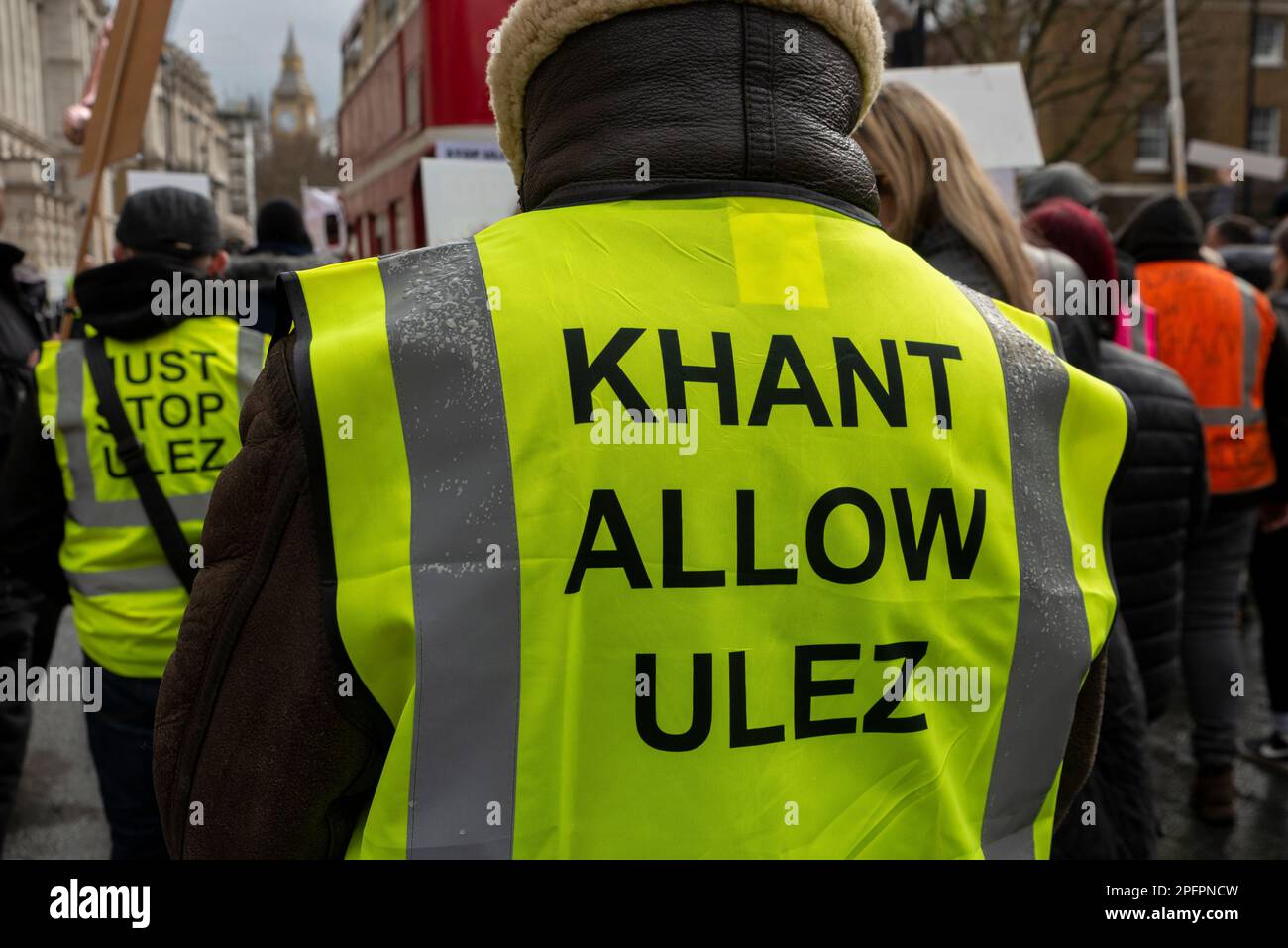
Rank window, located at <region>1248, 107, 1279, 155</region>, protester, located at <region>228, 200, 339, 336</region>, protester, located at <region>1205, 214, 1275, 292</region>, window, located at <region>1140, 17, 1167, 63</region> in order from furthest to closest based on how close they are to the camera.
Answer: window, located at <region>1248, 107, 1279, 155</region>, window, located at <region>1140, 17, 1167, 63</region>, protester, located at <region>1205, 214, 1275, 292</region>, protester, located at <region>228, 200, 339, 336</region>

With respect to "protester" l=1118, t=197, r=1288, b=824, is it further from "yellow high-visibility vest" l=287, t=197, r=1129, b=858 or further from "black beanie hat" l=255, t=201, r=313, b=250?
"black beanie hat" l=255, t=201, r=313, b=250

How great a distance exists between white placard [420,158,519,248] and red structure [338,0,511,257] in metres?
1.38

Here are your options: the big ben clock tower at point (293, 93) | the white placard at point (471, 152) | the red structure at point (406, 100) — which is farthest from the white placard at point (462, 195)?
the big ben clock tower at point (293, 93)

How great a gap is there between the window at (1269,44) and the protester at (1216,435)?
1416 inches

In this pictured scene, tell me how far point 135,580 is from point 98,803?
2251 millimetres

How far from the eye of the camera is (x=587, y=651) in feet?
3.83

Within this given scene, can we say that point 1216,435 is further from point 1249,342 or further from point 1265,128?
point 1265,128

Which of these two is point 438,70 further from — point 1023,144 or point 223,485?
point 223,485

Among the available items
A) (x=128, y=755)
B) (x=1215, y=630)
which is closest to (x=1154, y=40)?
(x=1215, y=630)

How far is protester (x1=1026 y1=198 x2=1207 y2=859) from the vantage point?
2318 mm

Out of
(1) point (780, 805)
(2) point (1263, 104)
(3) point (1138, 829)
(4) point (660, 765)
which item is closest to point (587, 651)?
(4) point (660, 765)

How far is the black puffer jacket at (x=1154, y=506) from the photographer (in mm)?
2721

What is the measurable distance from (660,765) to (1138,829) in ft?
5.28

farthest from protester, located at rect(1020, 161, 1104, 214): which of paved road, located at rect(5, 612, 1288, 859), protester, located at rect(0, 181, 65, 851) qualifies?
protester, located at rect(0, 181, 65, 851)
